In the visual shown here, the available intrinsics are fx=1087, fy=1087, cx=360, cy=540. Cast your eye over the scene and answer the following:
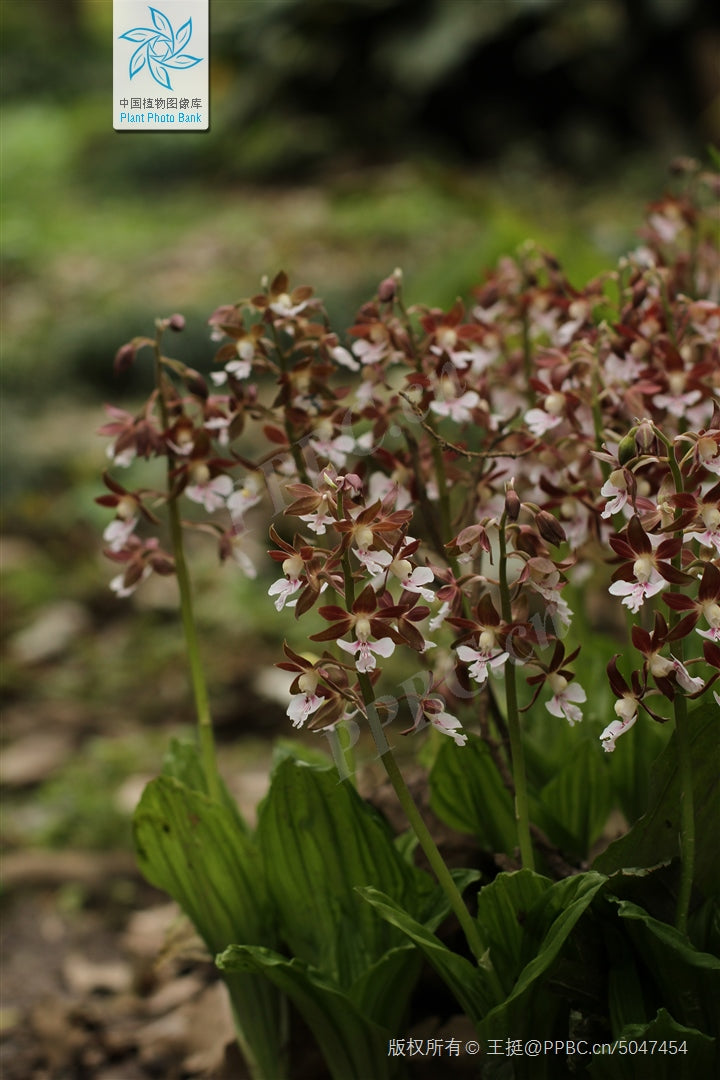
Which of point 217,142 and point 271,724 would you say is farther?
point 217,142

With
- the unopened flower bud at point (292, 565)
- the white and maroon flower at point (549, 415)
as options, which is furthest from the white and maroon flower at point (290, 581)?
the white and maroon flower at point (549, 415)

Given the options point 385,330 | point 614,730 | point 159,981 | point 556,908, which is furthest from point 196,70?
A: point 159,981

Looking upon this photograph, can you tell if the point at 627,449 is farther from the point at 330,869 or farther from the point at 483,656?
the point at 330,869

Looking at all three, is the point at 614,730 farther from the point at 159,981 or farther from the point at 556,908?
the point at 159,981

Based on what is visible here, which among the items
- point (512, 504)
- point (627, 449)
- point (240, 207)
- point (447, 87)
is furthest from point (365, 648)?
point (447, 87)

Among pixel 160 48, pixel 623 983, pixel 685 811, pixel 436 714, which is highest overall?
pixel 160 48

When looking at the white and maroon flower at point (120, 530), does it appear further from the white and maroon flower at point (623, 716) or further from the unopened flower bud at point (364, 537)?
the white and maroon flower at point (623, 716)
